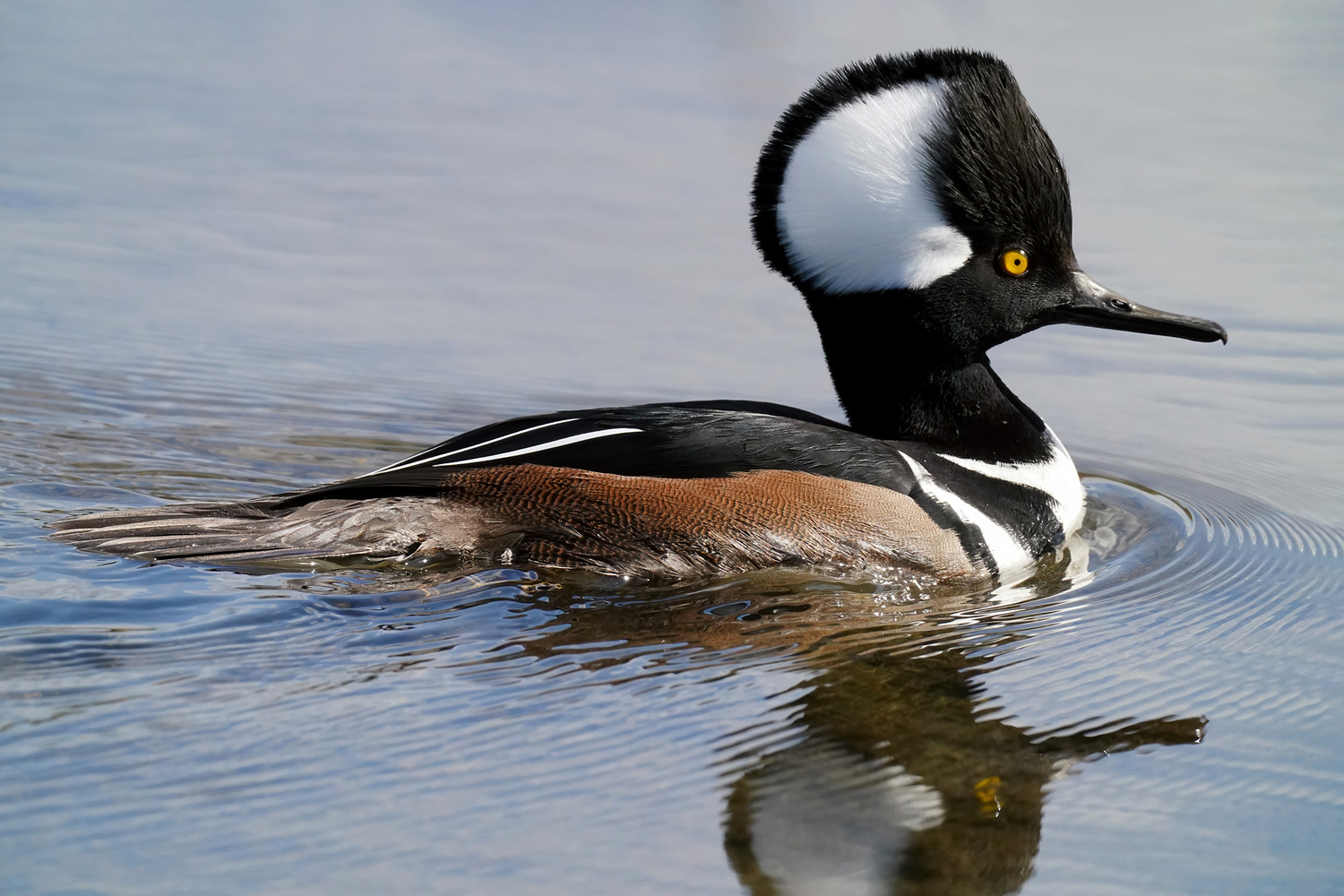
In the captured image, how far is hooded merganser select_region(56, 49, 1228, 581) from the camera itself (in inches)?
208

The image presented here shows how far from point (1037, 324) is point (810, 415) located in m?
1.05

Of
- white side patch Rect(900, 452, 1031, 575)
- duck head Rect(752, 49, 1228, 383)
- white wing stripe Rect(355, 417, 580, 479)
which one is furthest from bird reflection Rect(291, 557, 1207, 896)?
duck head Rect(752, 49, 1228, 383)

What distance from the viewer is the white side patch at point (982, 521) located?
5551 millimetres

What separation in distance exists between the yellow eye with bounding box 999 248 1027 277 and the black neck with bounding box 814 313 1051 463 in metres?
0.36

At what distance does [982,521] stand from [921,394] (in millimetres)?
588

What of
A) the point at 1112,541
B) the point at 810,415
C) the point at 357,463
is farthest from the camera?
the point at 357,463

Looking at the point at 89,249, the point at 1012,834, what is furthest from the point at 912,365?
the point at 89,249

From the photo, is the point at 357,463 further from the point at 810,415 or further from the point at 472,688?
the point at 472,688

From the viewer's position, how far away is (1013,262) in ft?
19.0

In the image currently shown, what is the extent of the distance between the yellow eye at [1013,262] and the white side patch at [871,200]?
0.19 metres

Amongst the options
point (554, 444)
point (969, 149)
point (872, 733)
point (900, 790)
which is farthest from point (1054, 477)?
point (900, 790)

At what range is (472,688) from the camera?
4238mm

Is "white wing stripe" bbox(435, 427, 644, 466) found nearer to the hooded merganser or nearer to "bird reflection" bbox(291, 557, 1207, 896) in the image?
the hooded merganser

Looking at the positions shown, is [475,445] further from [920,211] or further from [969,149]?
[969,149]
